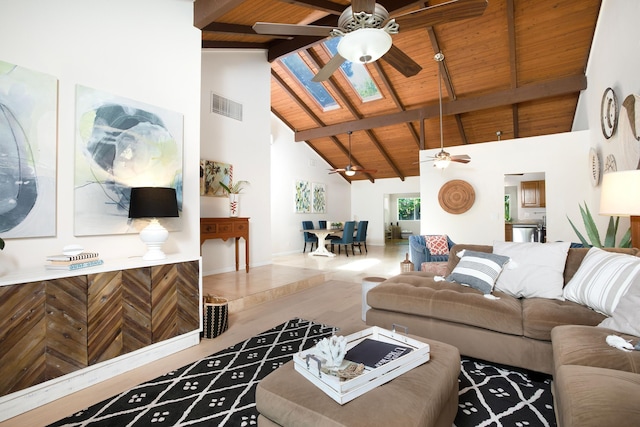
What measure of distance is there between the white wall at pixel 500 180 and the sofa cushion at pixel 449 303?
430 cm

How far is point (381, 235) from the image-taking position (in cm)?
1125

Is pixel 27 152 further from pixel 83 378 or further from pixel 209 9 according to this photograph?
pixel 209 9

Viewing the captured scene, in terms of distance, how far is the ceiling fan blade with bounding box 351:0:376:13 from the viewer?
1940mm

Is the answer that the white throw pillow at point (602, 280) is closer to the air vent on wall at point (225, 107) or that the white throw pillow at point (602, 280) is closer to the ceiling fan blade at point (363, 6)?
→ the ceiling fan blade at point (363, 6)

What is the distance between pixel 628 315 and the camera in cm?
159

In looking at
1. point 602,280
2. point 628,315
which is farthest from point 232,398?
point 602,280

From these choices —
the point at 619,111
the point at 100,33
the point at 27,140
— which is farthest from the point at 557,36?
the point at 27,140

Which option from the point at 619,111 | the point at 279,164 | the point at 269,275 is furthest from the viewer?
the point at 279,164

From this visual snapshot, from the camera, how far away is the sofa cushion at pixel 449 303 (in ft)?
6.77

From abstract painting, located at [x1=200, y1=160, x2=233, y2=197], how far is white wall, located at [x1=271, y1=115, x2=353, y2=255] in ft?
9.53

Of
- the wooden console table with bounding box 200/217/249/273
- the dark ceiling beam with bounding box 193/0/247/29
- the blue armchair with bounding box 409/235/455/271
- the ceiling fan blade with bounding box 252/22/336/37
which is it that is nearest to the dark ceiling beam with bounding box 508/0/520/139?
the blue armchair with bounding box 409/235/455/271

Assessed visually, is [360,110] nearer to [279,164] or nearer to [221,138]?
[279,164]

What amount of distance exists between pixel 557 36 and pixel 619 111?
90.4 inches

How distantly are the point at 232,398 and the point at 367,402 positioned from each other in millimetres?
1077
